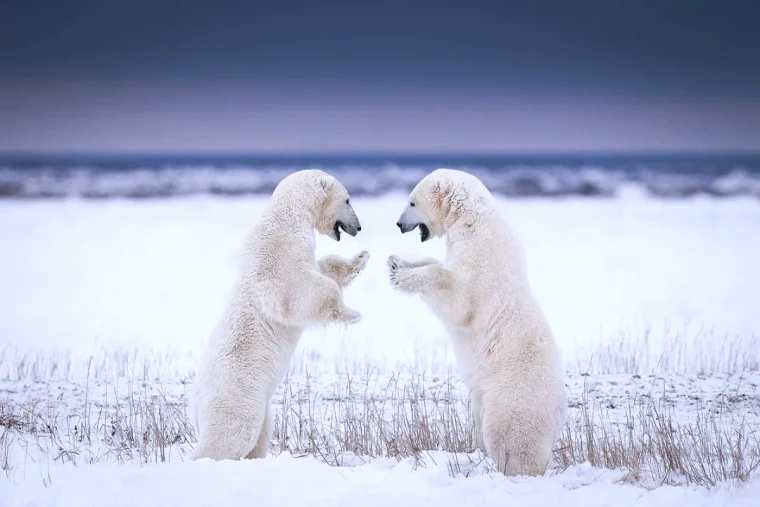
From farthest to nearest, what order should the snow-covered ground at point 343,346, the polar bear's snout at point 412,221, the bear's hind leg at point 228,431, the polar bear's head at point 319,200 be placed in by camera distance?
the polar bear's snout at point 412,221
the polar bear's head at point 319,200
the bear's hind leg at point 228,431
the snow-covered ground at point 343,346

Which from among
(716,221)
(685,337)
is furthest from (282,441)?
(716,221)

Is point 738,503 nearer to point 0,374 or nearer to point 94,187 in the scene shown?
point 0,374

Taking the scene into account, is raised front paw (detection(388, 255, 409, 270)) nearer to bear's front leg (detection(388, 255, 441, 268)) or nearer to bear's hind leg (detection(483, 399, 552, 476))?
bear's front leg (detection(388, 255, 441, 268))

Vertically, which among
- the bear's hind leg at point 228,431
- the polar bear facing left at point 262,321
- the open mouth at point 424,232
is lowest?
the bear's hind leg at point 228,431

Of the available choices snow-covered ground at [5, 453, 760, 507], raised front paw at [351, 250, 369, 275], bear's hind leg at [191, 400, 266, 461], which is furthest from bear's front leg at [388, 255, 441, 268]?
snow-covered ground at [5, 453, 760, 507]

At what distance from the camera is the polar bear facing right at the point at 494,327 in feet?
18.0

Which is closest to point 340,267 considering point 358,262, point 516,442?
point 358,262

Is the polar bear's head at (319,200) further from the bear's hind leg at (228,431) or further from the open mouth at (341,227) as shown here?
the bear's hind leg at (228,431)

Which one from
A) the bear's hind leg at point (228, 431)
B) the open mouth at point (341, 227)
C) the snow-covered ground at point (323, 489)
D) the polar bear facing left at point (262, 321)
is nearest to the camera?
the snow-covered ground at point (323, 489)

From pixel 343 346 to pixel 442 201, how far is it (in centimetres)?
499

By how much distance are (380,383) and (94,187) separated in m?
44.2

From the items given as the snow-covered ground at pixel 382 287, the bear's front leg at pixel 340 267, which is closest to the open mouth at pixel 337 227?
the bear's front leg at pixel 340 267

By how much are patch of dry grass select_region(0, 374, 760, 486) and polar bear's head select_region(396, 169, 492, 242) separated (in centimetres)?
149

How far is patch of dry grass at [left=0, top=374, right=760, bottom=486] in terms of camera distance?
5.75 metres
